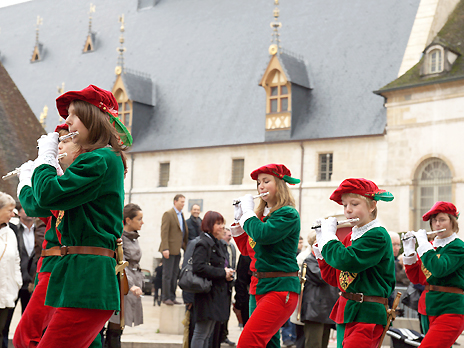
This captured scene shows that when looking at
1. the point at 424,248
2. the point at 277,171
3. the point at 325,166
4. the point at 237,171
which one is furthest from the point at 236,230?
the point at 237,171

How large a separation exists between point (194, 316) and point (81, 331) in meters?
4.62

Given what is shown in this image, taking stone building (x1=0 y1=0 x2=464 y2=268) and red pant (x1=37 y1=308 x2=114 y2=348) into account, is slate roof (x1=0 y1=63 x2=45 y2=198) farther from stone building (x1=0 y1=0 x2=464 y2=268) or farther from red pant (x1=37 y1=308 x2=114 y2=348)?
stone building (x1=0 y1=0 x2=464 y2=268)

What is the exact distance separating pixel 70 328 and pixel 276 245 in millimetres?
Result: 2676

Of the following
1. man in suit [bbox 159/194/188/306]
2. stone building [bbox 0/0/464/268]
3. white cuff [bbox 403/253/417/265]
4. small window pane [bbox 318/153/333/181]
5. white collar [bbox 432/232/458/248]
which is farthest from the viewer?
small window pane [bbox 318/153/333/181]

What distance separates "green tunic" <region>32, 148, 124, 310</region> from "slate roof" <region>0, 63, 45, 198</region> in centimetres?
1068

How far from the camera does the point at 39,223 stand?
8312 mm

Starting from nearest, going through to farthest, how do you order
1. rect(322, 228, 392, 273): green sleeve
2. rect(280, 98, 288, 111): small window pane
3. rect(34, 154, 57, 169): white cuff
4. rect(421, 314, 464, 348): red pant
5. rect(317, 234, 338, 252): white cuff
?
1. rect(34, 154, 57, 169): white cuff
2. rect(322, 228, 392, 273): green sleeve
3. rect(317, 234, 338, 252): white cuff
4. rect(421, 314, 464, 348): red pant
5. rect(280, 98, 288, 111): small window pane

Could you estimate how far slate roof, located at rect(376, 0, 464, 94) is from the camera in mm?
22208

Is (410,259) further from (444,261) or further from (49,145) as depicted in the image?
(49,145)

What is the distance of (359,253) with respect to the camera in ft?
16.4

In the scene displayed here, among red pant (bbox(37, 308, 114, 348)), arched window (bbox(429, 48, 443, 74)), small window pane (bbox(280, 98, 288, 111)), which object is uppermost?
arched window (bbox(429, 48, 443, 74))

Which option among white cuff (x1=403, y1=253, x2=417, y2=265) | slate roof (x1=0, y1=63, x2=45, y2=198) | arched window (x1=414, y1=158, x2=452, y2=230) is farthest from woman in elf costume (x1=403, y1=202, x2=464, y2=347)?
arched window (x1=414, y1=158, x2=452, y2=230)

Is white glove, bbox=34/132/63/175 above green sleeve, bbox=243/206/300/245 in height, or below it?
above

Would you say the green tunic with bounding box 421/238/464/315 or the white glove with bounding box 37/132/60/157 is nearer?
the white glove with bounding box 37/132/60/157
